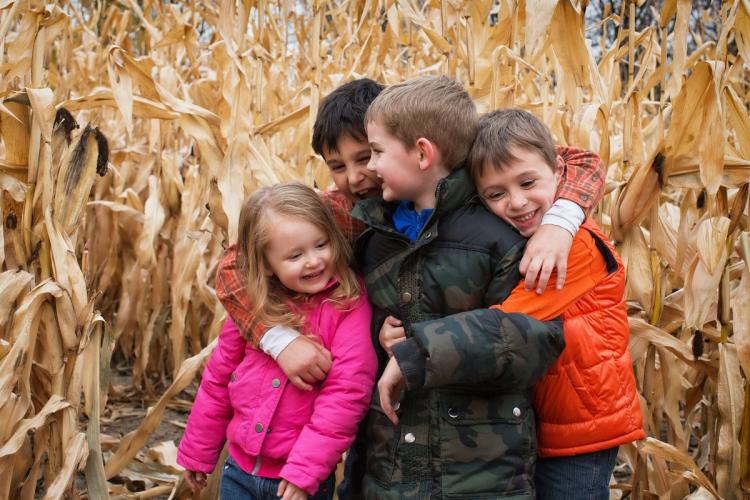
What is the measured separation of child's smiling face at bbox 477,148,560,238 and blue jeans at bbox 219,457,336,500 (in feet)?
2.18

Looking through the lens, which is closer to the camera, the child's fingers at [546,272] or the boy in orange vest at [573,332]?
the child's fingers at [546,272]

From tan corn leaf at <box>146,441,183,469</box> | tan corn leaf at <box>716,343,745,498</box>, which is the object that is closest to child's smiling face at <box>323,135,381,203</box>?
tan corn leaf at <box>716,343,745,498</box>

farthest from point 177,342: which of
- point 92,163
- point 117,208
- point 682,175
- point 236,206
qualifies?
point 682,175

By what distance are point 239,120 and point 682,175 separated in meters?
1.12

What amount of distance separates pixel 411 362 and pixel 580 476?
41cm

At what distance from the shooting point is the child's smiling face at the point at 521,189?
1.33 m

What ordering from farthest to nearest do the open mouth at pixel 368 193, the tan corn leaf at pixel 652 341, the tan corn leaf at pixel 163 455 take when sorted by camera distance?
the tan corn leaf at pixel 163 455 < the tan corn leaf at pixel 652 341 < the open mouth at pixel 368 193

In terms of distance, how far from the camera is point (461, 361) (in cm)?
122

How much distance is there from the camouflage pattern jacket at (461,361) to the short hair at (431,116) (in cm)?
5

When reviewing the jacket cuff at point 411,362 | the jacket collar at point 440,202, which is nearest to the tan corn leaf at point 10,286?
the jacket collar at point 440,202

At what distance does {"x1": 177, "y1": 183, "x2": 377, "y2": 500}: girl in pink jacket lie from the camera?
1420mm

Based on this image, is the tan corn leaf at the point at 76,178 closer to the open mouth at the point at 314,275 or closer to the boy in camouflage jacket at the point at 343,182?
the boy in camouflage jacket at the point at 343,182

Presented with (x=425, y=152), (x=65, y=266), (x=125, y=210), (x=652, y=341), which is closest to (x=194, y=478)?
(x=65, y=266)

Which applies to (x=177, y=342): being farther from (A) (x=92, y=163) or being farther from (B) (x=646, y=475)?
(B) (x=646, y=475)
